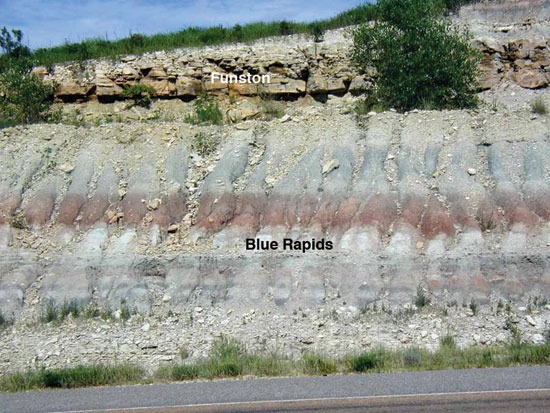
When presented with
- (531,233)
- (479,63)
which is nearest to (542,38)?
(479,63)

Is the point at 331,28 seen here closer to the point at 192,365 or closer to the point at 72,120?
the point at 72,120

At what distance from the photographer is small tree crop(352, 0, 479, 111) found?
2288 centimetres

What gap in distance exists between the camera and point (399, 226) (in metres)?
18.0

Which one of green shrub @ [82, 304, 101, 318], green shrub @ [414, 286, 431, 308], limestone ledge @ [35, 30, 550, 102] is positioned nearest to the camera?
green shrub @ [414, 286, 431, 308]

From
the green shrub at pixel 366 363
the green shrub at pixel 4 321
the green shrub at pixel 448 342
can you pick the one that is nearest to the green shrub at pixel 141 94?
the green shrub at pixel 4 321

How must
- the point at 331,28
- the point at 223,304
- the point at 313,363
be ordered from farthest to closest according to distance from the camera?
the point at 331,28 < the point at 223,304 < the point at 313,363

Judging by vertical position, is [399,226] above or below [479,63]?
below

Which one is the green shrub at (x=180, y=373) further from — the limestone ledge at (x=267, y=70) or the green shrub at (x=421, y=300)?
the limestone ledge at (x=267, y=70)

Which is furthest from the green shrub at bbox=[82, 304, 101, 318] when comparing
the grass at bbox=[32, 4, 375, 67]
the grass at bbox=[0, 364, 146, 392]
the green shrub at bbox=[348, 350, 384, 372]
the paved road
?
the grass at bbox=[32, 4, 375, 67]

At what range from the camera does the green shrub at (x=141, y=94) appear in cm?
2666

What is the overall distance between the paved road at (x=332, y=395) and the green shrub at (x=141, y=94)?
55.0ft

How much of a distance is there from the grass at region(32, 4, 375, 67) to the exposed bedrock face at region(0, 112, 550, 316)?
8.47 m

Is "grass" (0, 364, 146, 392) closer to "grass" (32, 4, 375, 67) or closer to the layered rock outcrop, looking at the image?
the layered rock outcrop

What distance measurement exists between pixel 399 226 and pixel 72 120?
13172 millimetres
